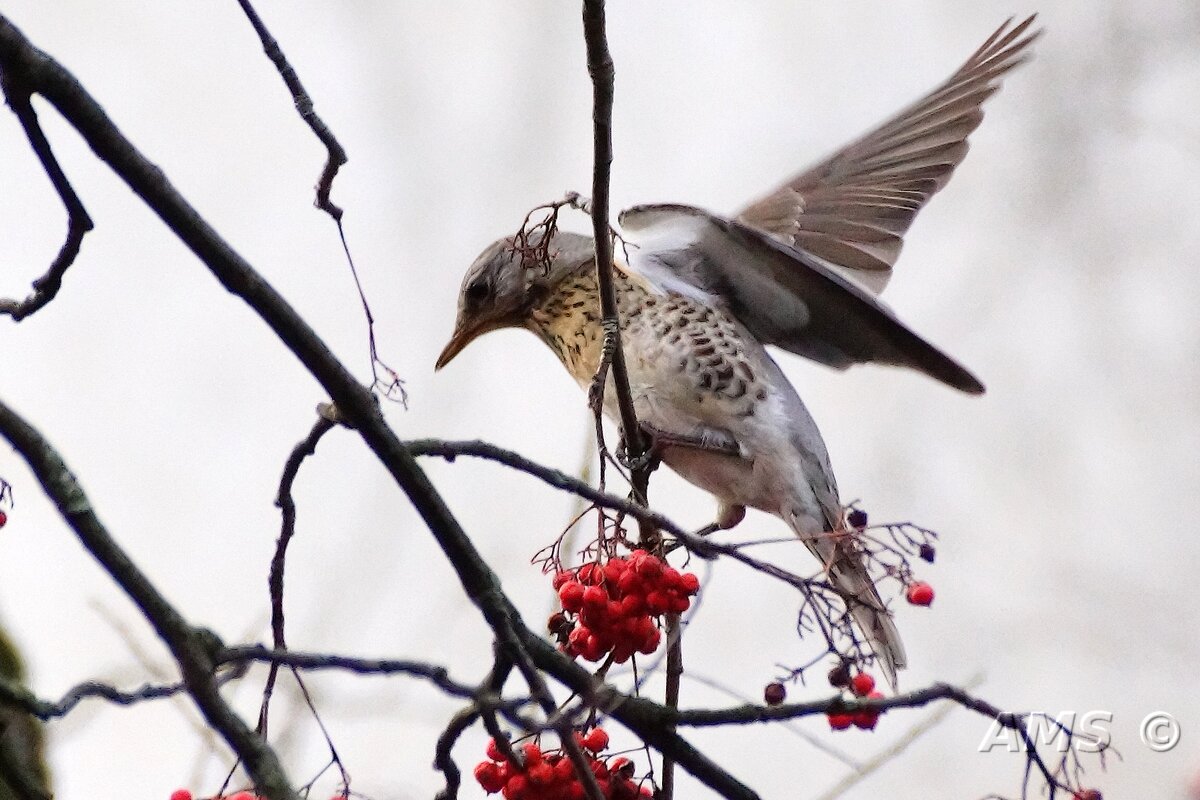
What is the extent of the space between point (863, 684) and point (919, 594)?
0.33 feet

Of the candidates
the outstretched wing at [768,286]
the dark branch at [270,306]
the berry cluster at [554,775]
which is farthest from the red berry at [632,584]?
the outstretched wing at [768,286]

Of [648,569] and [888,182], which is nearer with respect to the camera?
[648,569]

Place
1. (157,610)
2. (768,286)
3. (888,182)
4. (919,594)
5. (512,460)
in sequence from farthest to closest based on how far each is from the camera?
(888,182) → (768,286) → (919,594) → (512,460) → (157,610)

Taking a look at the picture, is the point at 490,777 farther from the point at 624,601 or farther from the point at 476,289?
the point at 476,289

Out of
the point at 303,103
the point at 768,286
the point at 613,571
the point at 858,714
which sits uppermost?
the point at 768,286

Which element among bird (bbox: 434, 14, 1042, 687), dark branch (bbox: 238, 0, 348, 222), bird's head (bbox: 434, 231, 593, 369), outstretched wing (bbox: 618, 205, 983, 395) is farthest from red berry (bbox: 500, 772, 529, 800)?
bird's head (bbox: 434, 231, 593, 369)

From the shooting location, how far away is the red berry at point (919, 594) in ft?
3.93

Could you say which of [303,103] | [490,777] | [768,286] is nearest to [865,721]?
[490,777]

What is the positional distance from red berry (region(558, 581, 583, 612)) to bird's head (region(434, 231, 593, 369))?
3.52ft

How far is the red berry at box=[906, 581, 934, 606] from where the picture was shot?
120 centimetres

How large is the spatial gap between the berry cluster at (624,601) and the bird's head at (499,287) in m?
1.06

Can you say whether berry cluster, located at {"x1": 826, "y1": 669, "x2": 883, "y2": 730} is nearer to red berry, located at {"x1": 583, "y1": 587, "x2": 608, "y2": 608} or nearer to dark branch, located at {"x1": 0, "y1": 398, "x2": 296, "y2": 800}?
red berry, located at {"x1": 583, "y1": 587, "x2": 608, "y2": 608}

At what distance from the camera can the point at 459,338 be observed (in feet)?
7.08

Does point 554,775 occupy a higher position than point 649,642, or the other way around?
point 649,642
